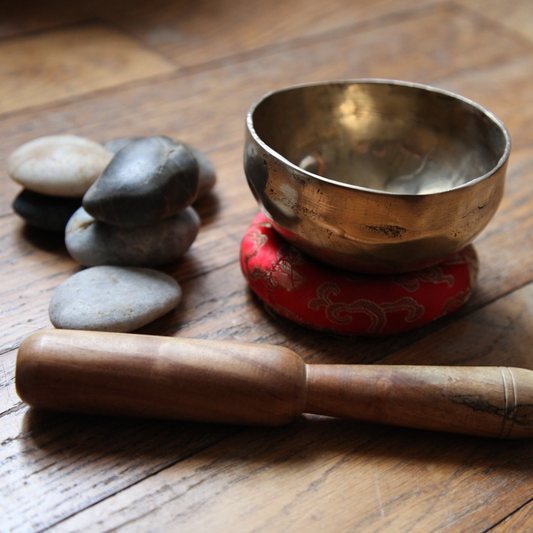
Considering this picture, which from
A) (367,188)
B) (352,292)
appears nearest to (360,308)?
(352,292)

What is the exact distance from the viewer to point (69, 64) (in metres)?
1.44

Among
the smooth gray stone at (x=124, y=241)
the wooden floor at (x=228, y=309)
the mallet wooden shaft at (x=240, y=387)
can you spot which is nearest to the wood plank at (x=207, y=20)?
the wooden floor at (x=228, y=309)

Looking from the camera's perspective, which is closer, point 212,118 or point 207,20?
point 212,118

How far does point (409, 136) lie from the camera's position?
3.29 feet

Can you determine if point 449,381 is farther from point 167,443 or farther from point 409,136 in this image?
point 409,136

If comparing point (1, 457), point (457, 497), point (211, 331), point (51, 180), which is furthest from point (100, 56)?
point (457, 497)

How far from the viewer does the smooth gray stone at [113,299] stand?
0.76 metres

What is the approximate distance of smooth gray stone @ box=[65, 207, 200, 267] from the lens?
34.0 inches

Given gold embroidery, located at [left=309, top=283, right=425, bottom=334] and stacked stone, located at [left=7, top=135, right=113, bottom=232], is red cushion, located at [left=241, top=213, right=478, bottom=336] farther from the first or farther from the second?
stacked stone, located at [left=7, top=135, right=113, bottom=232]

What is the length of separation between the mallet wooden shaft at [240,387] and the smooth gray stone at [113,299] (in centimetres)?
8

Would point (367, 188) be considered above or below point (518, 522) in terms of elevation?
above

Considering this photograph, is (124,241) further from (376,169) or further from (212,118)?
(212,118)

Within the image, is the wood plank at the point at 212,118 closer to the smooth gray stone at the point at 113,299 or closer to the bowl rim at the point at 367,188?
the smooth gray stone at the point at 113,299

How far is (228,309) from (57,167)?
1.03 feet
